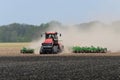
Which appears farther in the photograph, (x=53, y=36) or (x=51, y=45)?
(x=53, y=36)

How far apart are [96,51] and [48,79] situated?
133 ft

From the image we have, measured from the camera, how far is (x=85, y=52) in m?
65.8

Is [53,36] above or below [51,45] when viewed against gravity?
above

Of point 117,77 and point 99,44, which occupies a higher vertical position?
point 99,44

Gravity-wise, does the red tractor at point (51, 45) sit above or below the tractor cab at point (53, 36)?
below

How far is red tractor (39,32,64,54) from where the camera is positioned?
6366 centimetres

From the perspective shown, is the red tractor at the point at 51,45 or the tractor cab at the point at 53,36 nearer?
the red tractor at the point at 51,45

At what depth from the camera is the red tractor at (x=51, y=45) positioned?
209ft

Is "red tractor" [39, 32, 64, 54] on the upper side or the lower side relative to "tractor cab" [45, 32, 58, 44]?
lower

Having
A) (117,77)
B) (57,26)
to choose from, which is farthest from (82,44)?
(117,77)

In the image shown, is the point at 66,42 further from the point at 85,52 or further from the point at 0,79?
the point at 0,79

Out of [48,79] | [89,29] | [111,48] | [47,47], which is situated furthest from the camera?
[89,29]

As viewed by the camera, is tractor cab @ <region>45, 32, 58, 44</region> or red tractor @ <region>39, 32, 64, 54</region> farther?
tractor cab @ <region>45, 32, 58, 44</region>

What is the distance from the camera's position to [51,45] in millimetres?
63750
